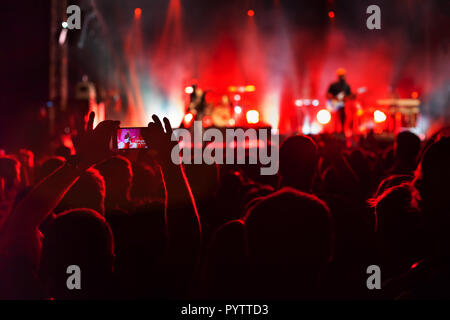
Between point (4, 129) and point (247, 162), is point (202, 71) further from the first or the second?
point (247, 162)

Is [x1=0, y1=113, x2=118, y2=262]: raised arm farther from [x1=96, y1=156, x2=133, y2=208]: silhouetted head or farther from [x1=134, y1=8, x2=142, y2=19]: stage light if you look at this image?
[x1=134, y1=8, x2=142, y2=19]: stage light

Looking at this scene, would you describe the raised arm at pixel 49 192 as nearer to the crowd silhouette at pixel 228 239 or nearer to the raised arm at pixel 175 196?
the crowd silhouette at pixel 228 239

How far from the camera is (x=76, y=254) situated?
6.47ft

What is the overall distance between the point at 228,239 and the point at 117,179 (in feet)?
4.58

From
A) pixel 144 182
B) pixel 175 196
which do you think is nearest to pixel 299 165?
pixel 175 196

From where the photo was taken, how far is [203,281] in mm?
2225

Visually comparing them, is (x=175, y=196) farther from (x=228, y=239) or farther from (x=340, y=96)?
(x=340, y=96)

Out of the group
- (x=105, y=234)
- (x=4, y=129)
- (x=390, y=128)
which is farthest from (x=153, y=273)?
(x=390, y=128)

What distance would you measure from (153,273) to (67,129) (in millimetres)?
9591

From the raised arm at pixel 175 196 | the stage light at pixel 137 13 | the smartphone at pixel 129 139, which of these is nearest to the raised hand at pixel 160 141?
the raised arm at pixel 175 196

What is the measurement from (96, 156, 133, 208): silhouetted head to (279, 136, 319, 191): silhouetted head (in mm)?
1312

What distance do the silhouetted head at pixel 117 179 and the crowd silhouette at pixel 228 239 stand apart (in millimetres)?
300

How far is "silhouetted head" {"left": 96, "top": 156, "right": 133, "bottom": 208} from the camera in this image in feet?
10.4

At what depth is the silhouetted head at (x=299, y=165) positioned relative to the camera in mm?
2303
